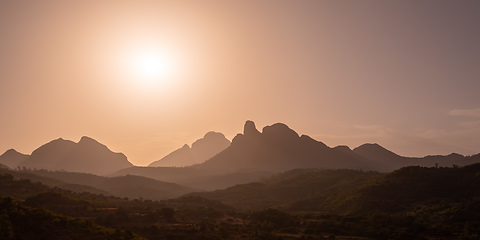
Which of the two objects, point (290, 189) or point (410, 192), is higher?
point (290, 189)

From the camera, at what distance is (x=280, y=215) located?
182 ft

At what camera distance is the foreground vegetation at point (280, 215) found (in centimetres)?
3356

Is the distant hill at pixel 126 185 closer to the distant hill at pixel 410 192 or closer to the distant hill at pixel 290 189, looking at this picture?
the distant hill at pixel 290 189

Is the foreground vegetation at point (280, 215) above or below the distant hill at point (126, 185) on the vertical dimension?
below

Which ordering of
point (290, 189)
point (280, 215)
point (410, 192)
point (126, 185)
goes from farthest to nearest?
point (126, 185) → point (290, 189) → point (410, 192) → point (280, 215)

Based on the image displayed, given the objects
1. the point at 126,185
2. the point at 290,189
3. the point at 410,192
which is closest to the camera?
the point at 410,192

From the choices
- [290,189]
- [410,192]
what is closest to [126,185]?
[290,189]

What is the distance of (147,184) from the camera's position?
180 meters

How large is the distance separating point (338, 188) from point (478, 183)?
149 feet

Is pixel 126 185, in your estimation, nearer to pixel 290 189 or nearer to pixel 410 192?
pixel 290 189

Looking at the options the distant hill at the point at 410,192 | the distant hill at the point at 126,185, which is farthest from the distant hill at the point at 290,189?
the distant hill at the point at 126,185

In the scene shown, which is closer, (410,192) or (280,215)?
(280,215)

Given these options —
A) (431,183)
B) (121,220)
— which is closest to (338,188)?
(431,183)

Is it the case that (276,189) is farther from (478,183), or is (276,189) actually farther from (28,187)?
(28,187)
